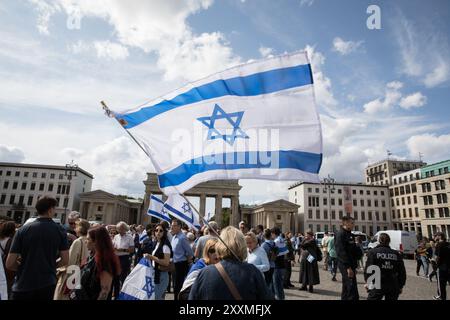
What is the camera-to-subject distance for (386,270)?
614 centimetres

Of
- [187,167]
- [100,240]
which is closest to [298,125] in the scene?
[187,167]

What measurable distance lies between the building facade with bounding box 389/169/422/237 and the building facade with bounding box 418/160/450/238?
2.31 m

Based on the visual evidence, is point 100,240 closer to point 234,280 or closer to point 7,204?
point 234,280

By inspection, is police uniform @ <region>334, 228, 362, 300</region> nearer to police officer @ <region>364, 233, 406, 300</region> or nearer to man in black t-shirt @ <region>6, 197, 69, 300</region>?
police officer @ <region>364, 233, 406, 300</region>

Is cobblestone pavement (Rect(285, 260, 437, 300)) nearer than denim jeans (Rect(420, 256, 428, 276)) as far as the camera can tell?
Yes

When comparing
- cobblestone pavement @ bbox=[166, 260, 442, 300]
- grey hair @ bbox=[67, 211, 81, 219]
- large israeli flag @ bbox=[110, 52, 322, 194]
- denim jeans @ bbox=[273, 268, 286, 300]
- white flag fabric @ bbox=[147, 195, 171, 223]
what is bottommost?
cobblestone pavement @ bbox=[166, 260, 442, 300]

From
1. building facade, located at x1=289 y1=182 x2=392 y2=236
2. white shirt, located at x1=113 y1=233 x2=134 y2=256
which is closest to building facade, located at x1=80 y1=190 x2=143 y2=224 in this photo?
building facade, located at x1=289 y1=182 x2=392 y2=236

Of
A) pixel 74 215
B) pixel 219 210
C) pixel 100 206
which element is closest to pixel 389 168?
pixel 219 210

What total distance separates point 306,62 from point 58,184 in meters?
93.3

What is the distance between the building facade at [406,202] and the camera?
75.8 meters

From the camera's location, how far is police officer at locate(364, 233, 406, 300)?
6059 mm

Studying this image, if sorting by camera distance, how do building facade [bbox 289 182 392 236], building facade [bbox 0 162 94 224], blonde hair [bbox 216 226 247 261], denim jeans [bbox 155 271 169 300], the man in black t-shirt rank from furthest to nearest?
1. building facade [bbox 289 182 392 236]
2. building facade [bbox 0 162 94 224]
3. denim jeans [bbox 155 271 169 300]
4. the man in black t-shirt
5. blonde hair [bbox 216 226 247 261]

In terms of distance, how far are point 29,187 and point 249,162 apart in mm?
96182
